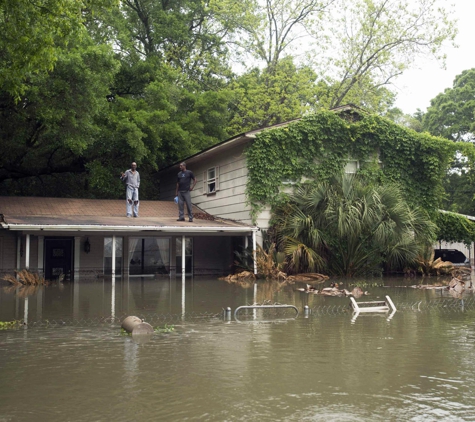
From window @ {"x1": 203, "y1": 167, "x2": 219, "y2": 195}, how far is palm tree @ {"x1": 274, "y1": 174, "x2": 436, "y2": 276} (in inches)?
161

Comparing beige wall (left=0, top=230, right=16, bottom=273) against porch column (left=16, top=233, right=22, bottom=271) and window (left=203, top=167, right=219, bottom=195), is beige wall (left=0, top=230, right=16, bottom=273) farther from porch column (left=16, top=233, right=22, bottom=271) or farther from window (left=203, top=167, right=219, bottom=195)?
window (left=203, top=167, right=219, bottom=195)

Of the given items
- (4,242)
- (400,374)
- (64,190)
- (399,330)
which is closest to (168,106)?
(64,190)

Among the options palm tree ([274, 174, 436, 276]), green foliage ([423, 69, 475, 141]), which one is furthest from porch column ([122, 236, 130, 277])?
green foliage ([423, 69, 475, 141])

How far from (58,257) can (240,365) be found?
17.4 meters

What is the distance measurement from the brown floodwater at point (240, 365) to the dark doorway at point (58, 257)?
34.7 feet

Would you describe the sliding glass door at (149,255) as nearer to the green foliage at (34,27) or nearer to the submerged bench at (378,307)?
the green foliage at (34,27)

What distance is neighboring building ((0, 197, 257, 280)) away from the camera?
20547mm

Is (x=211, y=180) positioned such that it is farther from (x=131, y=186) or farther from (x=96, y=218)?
(x=96, y=218)

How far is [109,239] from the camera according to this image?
77.3 ft

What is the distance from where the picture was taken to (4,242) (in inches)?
862

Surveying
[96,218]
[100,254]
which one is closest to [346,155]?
[96,218]

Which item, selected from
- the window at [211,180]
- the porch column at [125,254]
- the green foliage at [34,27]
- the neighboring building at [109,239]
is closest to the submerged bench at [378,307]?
the green foliage at [34,27]

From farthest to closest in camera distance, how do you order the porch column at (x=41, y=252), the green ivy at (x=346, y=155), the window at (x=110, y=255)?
the window at (x=110, y=255) < the green ivy at (x=346, y=155) < the porch column at (x=41, y=252)

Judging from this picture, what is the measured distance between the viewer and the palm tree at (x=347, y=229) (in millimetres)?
21281
